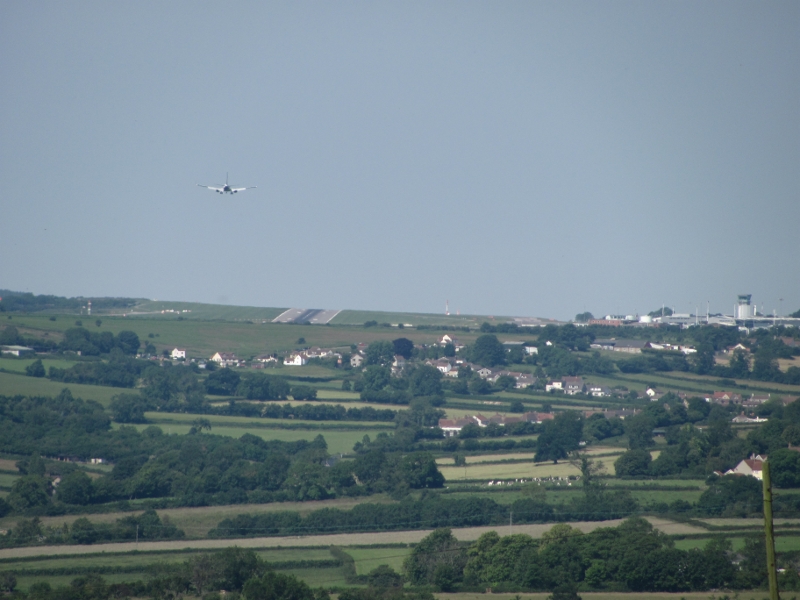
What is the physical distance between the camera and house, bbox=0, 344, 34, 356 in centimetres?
9188

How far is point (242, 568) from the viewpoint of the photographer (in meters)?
35.4

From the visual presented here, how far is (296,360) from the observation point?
103 m

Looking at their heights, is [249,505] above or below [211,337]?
below

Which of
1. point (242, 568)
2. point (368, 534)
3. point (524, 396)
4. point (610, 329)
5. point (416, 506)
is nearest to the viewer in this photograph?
point (242, 568)

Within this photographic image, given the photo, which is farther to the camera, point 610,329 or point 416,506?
point 610,329

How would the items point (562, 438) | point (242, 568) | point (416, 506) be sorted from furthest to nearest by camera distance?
point (562, 438), point (416, 506), point (242, 568)

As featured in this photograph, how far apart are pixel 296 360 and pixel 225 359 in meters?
8.02

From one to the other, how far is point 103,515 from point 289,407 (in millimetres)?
29393

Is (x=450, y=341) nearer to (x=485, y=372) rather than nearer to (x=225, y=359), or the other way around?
(x=485, y=372)

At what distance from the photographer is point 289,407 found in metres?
77.2

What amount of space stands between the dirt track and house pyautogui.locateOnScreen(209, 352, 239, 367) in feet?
193

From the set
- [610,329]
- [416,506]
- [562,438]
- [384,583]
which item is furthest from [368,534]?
[610,329]

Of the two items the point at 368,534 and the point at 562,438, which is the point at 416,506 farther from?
the point at 562,438

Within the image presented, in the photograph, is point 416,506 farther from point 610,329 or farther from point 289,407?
point 610,329
